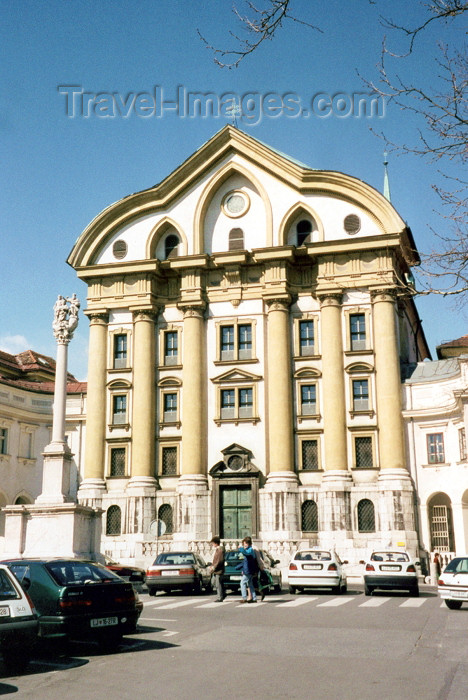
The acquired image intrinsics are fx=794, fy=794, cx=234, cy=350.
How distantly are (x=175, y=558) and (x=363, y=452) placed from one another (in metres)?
18.6

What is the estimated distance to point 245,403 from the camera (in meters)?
45.3

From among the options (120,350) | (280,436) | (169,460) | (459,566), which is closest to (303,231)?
(280,436)

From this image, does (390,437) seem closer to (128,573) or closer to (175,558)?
(128,573)

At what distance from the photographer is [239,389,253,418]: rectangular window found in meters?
45.1

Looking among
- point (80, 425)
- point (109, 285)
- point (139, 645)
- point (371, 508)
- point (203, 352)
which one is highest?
point (109, 285)

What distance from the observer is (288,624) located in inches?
640

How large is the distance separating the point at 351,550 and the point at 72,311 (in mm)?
19907

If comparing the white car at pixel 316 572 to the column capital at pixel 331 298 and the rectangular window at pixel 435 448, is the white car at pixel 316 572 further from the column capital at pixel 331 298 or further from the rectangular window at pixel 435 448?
the column capital at pixel 331 298

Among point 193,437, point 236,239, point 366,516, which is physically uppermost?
point 236,239

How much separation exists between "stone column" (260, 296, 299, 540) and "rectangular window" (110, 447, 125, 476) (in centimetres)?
871

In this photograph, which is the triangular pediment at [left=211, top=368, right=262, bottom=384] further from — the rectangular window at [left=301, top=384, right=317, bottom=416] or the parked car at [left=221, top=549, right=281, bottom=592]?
the parked car at [left=221, top=549, right=281, bottom=592]

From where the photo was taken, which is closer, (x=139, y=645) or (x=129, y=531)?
(x=139, y=645)

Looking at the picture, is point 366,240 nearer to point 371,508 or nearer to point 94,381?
point 371,508

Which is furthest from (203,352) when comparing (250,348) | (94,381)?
(94,381)
